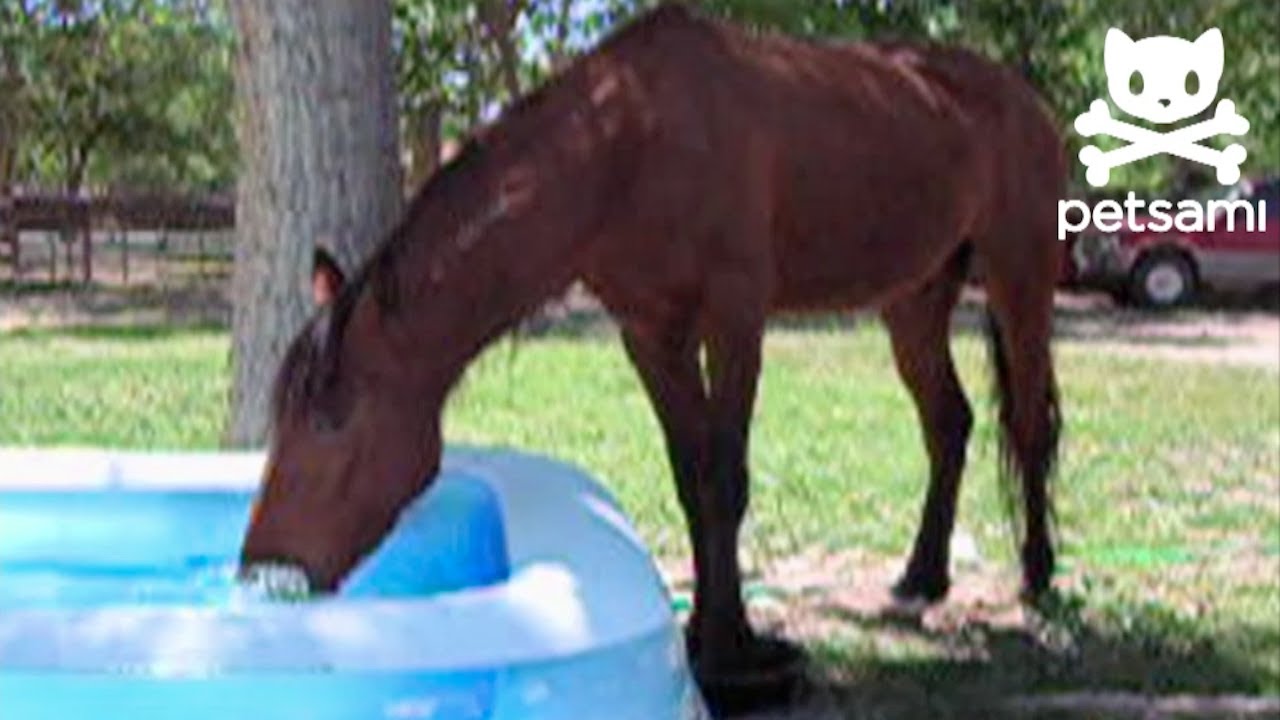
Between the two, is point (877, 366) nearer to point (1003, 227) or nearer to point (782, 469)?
point (782, 469)

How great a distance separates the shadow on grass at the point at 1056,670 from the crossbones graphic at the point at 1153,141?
512 inches

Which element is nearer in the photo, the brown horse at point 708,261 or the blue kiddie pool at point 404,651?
the blue kiddie pool at point 404,651

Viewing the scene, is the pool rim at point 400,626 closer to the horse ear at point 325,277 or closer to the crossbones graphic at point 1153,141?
the horse ear at point 325,277

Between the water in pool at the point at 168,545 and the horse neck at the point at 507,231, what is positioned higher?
the horse neck at the point at 507,231

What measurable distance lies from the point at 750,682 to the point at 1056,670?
91cm

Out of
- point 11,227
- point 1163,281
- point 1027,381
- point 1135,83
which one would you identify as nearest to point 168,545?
point 1027,381

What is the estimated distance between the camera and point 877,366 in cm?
1398

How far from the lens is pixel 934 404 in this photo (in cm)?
606

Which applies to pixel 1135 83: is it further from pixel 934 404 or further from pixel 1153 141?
pixel 934 404

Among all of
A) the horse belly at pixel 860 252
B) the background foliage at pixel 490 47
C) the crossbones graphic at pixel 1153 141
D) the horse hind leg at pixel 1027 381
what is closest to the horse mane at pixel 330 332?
the horse belly at pixel 860 252

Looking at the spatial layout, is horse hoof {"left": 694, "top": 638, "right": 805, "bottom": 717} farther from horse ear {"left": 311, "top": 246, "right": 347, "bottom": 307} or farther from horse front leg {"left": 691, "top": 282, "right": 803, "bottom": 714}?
horse ear {"left": 311, "top": 246, "right": 347, "bottom": 307}

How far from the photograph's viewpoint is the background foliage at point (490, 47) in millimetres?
22125

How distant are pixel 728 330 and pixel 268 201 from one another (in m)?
1.29

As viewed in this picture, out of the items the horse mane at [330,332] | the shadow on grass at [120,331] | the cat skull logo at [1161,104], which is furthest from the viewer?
the cat skull logo at [1161,104]
